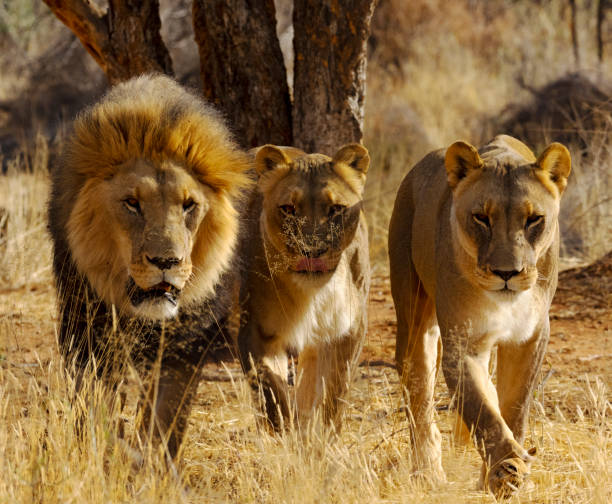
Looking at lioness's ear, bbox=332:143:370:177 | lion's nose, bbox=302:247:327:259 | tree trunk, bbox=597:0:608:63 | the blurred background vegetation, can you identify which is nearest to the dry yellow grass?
A: lion's nose, bbox=302:247:327:259

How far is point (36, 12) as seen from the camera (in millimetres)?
17047

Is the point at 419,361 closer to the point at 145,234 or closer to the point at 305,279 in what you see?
the point at 305,279

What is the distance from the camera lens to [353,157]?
394 cm

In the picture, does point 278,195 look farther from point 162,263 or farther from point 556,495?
point 556,495

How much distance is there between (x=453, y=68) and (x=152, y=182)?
14635 mm

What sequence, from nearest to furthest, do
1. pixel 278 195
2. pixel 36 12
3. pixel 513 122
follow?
1. pixel 278 195
2. pixel 513 122
3. pixel 36 12

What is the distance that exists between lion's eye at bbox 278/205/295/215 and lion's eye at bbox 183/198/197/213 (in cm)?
49

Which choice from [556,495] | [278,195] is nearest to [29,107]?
[278,195]

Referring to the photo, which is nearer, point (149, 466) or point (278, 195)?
point (149, 466)

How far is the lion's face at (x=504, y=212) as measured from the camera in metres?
3.19

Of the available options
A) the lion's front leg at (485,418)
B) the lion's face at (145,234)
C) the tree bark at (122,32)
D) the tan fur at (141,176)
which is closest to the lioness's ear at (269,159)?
the tan fur at (141,176)

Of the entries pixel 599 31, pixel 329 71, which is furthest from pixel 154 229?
pixel 599 31

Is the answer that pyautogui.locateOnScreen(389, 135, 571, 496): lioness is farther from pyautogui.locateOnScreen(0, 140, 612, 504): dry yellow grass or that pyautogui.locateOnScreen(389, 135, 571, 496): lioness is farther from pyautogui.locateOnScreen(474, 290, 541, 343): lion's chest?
pyautogui.locateOnScreen(0, 140, 612, 504): dry yellow grass

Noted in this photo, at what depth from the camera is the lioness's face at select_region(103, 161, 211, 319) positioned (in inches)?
123
